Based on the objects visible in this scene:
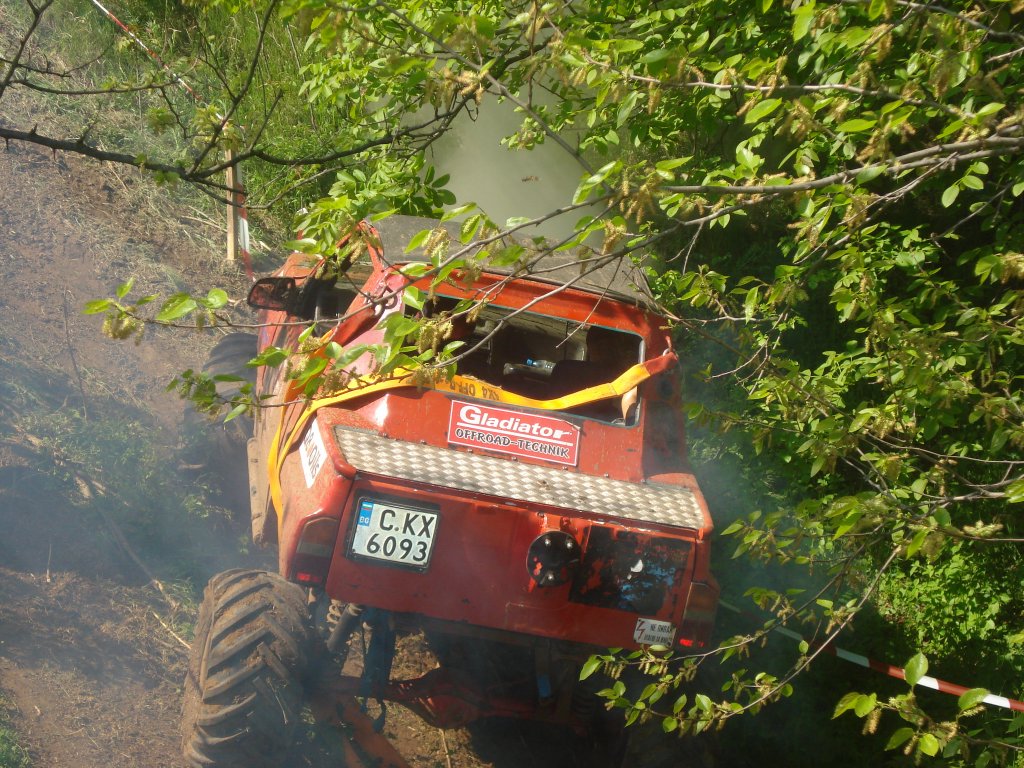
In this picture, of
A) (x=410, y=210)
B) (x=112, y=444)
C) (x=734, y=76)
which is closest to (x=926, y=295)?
(x=734, y=76)

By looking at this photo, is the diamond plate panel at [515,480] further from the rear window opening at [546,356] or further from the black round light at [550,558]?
the rear window opening at [546,356]

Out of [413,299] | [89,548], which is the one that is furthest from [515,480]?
[89,548]

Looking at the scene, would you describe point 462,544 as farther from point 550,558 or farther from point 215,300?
point 215,300

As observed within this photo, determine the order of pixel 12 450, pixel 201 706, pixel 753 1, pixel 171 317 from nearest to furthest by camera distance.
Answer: pixel 171 317
pixel 201 706
pixel 753 1
pixel 12 450

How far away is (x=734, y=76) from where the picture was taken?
10.7 ft

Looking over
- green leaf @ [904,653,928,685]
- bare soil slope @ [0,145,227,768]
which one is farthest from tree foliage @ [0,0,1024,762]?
bare soil slope @ [0,145,227,768]

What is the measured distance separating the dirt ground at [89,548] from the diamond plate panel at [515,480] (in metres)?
1.58

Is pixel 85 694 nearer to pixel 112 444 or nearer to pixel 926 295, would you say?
pixel 112 444

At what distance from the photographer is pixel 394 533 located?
425 cm

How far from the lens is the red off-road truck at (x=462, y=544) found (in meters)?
4.26

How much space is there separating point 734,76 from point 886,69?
6.93ft

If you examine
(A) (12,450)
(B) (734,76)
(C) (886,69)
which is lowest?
(A) (12,450)

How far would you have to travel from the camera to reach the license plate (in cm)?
421

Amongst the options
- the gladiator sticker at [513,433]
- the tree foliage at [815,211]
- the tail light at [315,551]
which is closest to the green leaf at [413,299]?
the tree foliage at [815,211]
